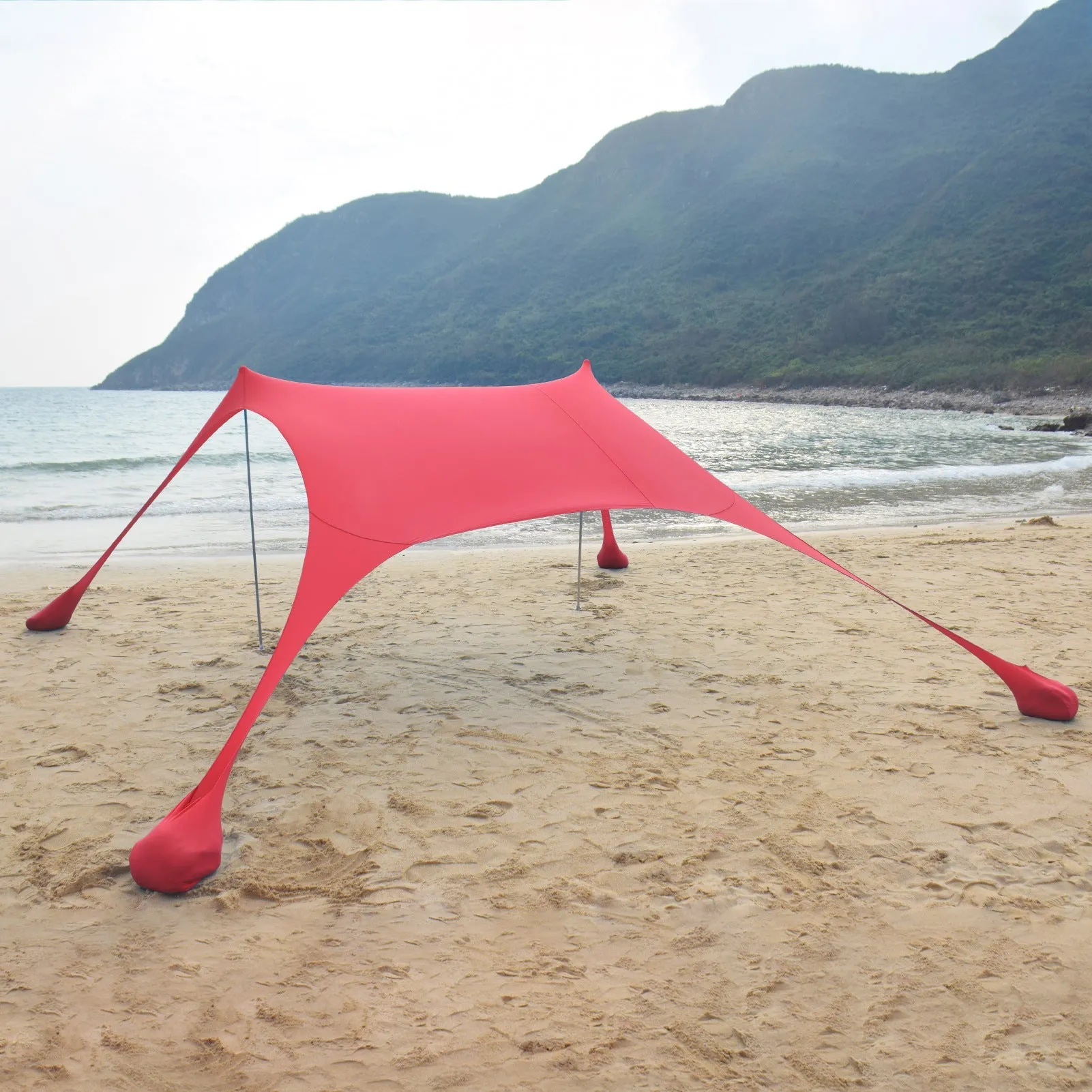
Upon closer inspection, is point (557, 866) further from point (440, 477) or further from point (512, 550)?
point (512, 550)

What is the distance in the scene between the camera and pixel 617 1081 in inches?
75.3

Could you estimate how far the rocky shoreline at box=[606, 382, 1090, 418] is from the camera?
116ft

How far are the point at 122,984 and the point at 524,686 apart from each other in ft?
7.97

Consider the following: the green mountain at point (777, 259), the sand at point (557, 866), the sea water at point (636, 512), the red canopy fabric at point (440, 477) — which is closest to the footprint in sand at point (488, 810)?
the sand at point (557, 866)

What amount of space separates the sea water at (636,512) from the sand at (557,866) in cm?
485

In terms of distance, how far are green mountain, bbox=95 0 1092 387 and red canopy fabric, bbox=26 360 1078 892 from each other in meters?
40.4

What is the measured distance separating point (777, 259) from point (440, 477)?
77.2 metres

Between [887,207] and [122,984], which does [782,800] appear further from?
[887,207]

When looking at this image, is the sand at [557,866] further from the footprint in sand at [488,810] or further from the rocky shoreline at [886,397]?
the rocky shoreline at [886,397]

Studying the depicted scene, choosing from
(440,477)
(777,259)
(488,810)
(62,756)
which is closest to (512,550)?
(440,477)

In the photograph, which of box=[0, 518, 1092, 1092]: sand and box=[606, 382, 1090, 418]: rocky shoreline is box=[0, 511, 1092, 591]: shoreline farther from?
box=[606, 382, 1090, 418]: rocky shoreline

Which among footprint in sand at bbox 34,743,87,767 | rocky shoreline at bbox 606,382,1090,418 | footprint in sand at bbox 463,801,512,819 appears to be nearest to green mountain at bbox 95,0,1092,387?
rocky shoreline at bbox 606,382,1090,418

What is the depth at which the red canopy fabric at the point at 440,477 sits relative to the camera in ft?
10.5

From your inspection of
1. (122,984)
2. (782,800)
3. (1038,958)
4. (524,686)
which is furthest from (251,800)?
(1038,958)
